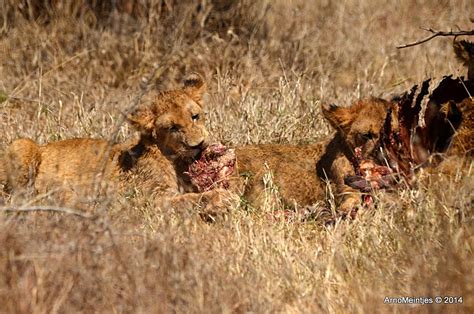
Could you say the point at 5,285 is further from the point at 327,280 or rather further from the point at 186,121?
the point at 186,121

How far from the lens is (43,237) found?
446 centimetres

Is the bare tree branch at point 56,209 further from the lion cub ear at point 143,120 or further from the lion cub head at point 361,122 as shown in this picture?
the lion cub head at point 361,122

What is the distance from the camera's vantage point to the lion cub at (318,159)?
670cm

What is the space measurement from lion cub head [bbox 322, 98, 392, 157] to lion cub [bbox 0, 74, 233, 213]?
93 cm

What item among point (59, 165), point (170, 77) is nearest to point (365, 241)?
point (59, 165)

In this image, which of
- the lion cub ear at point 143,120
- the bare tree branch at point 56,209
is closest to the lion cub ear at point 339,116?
the lion cub ear at point 143,120

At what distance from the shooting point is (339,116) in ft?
22.6

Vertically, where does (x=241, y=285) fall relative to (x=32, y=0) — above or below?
above

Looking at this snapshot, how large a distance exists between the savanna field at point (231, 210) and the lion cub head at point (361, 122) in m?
0.77

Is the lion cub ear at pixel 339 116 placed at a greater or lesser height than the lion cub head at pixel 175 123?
greater

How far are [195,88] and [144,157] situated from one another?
636 millimetres

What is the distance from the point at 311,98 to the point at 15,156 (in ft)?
8.57

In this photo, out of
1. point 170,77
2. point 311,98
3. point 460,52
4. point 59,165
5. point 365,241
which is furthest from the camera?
point 170,77

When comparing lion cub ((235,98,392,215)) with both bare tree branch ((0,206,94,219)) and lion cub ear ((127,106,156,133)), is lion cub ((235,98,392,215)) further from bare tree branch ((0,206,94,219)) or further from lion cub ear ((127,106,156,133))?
bare tree branch ((0,206,94,219))
